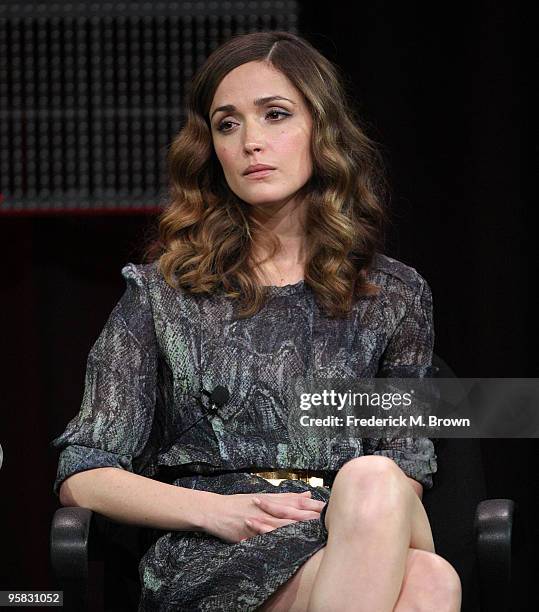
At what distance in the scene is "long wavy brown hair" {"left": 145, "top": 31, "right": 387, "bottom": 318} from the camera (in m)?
2.48

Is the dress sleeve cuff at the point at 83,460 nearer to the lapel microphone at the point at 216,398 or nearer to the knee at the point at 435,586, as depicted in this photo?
the lapel microphone at the point at 216,398

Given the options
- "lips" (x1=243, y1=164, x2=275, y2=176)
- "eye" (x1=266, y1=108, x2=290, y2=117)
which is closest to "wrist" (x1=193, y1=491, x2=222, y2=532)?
"lips" (x1=243, y1=164, x2=275, y2=176)

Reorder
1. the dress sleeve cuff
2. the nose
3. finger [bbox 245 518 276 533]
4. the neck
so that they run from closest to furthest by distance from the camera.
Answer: finger [bbox 245 518 276 533] → the dress sleeve cuff → the nose → the neck

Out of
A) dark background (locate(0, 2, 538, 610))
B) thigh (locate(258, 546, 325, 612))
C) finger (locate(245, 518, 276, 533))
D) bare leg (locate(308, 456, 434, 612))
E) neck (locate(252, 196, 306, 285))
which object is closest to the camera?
bare leg (locate(308, 456, 434, 612))

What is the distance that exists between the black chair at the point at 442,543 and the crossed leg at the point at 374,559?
0.16 metres

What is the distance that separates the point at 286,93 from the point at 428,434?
70 centimetres

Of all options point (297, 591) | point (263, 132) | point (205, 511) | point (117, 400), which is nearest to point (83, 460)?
point (117, 400)

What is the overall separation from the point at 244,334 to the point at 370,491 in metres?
0.56

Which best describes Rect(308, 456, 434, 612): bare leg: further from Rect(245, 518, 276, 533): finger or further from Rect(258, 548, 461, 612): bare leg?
Rect(245, 518, 276, 533): finger

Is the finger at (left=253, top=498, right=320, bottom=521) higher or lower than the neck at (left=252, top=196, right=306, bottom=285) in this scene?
lower

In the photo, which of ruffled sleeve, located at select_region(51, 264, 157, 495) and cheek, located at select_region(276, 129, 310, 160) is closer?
ruffled sleeve, located at select_region(51, 264, 157, 495)

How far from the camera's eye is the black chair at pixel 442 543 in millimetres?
2057

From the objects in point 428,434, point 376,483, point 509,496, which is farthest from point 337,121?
point 509,496

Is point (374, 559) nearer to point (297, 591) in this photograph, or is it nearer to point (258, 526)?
point (297, 591)
